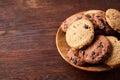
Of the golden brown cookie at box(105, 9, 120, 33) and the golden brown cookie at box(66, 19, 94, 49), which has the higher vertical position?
the golden brown cookie at box(105, 9, 120, 33)

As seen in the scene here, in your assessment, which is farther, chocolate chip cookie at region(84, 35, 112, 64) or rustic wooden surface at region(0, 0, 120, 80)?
rustic wooden surface at region(0, 0, 120, 80)

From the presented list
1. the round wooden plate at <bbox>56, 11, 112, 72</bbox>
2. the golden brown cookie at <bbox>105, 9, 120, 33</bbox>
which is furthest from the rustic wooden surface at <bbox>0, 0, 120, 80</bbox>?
the golden brown cookie at <bbox>105, 9, 120, 33</bbox>

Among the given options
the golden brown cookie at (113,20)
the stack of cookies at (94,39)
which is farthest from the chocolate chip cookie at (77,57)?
the golden brown cookie at (113,20)

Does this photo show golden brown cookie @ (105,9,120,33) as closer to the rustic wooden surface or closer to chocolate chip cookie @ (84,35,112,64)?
chocolate chip cookie @ (84,35,112,64)

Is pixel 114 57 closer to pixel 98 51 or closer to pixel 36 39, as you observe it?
pixel 98 51

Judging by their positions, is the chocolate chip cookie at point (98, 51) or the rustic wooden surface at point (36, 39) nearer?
the chocolate chip cookie at point (98, 51)

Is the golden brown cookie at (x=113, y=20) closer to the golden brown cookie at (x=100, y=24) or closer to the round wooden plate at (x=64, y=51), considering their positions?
the golden brown cookie at (x=100, y=24)

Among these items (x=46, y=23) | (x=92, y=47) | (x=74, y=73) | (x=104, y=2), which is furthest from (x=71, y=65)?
(x=104, y=2)
